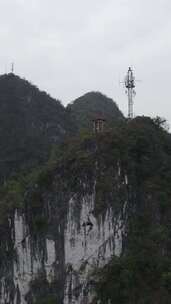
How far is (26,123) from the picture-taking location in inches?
1393

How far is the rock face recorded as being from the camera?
60.0ft

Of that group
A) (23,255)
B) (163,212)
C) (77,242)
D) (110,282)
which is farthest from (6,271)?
→ (163,212)

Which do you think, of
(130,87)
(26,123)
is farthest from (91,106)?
(130,87)

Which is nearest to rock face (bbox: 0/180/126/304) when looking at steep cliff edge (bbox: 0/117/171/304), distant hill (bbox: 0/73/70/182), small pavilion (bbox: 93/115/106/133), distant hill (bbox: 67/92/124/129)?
steep cliff edge (bbox: 0/117/171/304)

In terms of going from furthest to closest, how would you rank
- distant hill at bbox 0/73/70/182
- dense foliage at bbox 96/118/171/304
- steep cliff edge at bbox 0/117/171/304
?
distant hill at bbox 0/73/70/182, steep cliff edge at bbox 0/117/171/304, dense foliage at bbox 96/118/171/304

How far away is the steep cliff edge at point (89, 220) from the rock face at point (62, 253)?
0.03 metres

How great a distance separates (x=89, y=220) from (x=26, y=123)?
686 inches

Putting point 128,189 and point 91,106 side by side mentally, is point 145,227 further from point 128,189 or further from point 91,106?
point 91,106

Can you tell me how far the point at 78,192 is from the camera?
1905 centimetres

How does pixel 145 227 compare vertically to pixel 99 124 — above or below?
below

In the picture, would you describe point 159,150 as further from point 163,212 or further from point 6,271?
point 6,271

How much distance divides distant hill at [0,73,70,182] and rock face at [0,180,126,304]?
427 inches

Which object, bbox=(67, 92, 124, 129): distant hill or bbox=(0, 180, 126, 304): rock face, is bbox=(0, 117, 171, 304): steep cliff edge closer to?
bbox=(0, 180, 126, 304): rock face

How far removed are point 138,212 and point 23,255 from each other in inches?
155
